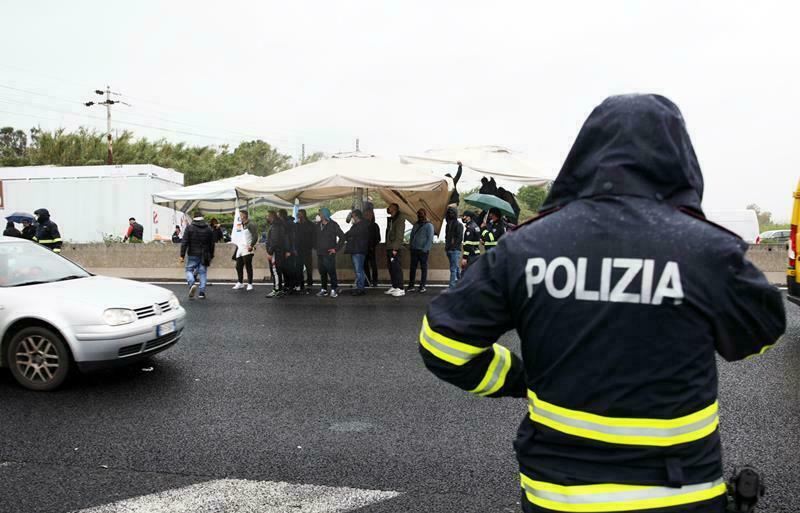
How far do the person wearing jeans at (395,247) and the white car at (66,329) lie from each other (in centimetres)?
722

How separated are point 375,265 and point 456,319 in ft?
41.5

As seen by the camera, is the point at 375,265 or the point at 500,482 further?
the point at 375,265

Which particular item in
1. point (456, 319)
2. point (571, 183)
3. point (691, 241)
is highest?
point (571, 183)

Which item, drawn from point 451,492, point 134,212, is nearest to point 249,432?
point 451,492

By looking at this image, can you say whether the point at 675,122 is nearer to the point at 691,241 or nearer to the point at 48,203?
the point at 691,241

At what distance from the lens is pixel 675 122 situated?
5.23 ft

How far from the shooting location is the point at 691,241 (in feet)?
4.91

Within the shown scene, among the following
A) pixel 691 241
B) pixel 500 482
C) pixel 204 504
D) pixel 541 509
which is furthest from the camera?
pixel 500 482

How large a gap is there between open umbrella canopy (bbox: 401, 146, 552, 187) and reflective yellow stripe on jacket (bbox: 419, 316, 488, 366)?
11.5 meters

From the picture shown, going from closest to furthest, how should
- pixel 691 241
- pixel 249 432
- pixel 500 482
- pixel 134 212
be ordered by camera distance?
pixel 691 241 < pixel 500 482 < pixel 249 432 < pixel 134 212

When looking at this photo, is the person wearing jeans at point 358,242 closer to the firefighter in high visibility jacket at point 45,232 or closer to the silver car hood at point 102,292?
the firefighter in high visibility jacket at point 45,232

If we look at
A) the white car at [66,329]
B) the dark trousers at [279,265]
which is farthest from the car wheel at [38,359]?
the dark trousers at [279,265]

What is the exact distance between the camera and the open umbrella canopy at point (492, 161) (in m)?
13.0

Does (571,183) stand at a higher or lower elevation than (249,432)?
higher
